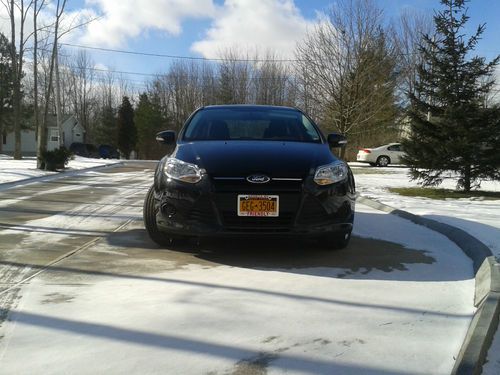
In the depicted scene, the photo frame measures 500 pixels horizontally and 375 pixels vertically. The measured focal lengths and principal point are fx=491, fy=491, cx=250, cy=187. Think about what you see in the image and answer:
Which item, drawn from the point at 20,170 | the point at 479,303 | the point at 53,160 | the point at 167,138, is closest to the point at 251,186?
the point at 167,138

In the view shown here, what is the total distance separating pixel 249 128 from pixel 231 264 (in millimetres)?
1747

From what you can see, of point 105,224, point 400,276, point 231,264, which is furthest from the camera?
point 105,224

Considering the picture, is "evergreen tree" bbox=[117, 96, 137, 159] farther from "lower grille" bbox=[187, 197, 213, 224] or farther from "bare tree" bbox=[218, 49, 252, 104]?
"lower grille" bbox=[187, 197, 213, 224]

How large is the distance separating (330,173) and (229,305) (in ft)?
5.58

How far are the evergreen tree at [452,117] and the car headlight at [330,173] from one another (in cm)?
683

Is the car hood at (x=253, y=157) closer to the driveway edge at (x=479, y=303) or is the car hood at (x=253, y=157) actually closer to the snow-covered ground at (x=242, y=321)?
the snow-covered ground at (x=242, y=321)

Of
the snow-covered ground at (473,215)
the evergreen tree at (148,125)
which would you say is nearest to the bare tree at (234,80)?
the evergreen tree at (148,125)

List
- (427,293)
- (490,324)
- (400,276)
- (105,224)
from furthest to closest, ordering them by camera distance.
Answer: (105,224)
(400,276)
(427,293)
(490,324)

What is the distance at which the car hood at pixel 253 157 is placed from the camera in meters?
4.08

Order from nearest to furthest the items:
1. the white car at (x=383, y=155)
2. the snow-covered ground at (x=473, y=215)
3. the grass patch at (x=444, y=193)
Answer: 1. the snow-covered ground at (x=473, y=215)
2. the grass patch at (x=444, y=193)
3. the white car at (x=383, y=155)

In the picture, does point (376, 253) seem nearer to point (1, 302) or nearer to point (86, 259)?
point (86, 259)

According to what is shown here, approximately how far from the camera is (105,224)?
19.7 feet

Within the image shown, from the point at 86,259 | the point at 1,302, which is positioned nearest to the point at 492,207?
the point at 86,259

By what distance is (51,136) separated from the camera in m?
54.6
